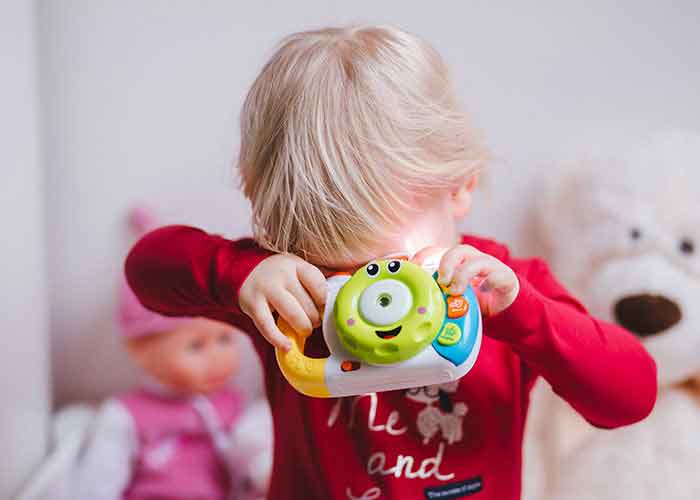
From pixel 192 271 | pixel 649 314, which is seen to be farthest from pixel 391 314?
pixel 649 314

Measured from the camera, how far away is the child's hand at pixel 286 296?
572 mm

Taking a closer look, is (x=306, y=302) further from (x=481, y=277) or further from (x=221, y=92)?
(x=221, y=92)

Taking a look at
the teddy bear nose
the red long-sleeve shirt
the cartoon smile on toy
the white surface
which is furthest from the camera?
the white surface

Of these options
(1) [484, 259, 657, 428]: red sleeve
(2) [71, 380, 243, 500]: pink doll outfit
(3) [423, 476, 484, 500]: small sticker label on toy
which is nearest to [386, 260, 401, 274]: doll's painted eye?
(1) [484, 259, 657, 428]: red sleeve

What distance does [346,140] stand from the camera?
0.60m

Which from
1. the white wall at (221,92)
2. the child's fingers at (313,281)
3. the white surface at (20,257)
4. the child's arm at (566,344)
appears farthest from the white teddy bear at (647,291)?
the white surface at (20,257)

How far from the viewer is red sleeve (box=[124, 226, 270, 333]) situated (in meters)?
0.67

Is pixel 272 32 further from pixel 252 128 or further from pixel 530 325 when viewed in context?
pixel 530 325

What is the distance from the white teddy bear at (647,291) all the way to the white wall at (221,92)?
11 cm

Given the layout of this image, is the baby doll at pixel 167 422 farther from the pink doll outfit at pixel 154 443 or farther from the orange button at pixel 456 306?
the orange button at pixel 456 306

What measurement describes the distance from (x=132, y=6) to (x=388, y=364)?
765 mm

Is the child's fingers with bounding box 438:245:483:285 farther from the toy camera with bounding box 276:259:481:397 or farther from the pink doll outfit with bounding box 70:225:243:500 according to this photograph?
the pink doll outfit with bounding box 70:225:243:500

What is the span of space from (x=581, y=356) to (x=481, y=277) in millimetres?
113

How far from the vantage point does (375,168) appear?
23.5 inches
